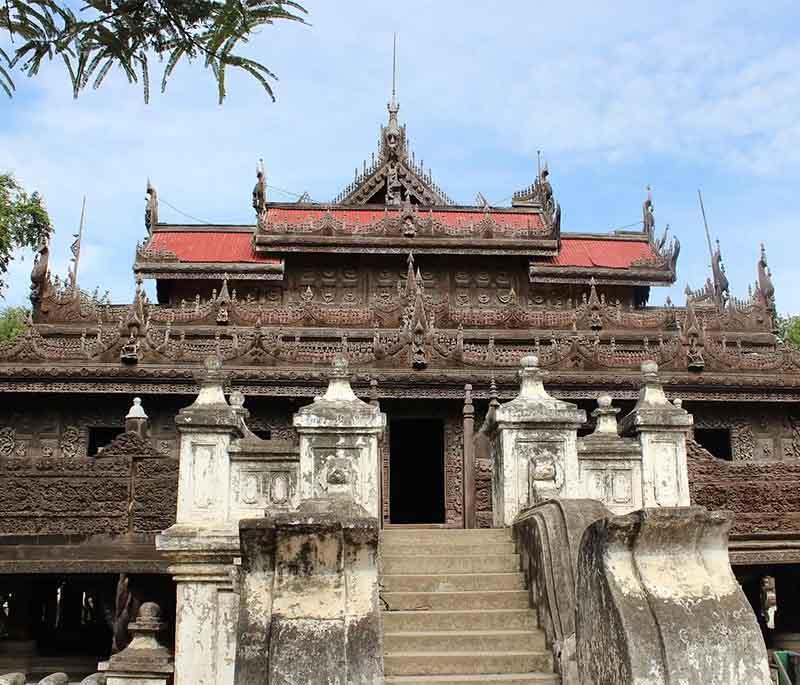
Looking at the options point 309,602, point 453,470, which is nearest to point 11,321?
point 453,470

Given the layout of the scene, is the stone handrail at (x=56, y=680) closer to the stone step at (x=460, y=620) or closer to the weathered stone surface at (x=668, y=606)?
the stone step at (x=460, y=620)

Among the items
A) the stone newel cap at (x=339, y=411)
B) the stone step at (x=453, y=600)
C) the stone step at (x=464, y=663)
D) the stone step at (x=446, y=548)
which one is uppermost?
the stone newel cap at (x=339, y=411)

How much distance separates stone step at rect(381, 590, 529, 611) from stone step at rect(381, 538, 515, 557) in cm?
72

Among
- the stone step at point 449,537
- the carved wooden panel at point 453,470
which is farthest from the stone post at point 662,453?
the carved wooden panel at point 453,470

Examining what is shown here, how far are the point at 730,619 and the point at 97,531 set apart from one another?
7914 millimetres

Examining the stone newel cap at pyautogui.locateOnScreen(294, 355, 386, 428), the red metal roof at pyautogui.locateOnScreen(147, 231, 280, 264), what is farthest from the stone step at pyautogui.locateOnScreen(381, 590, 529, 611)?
the red metal roof at pyautogui.locateOnScreen(147, 231, 280, 264)

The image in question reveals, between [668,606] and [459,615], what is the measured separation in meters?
2.84

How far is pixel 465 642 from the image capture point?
613 centimetres

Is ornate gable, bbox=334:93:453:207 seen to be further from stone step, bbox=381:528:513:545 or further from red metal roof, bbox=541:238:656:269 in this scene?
stone step, bbox=381:528:513:545

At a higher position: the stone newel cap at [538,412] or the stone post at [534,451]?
the stone newel cap at [538,412]

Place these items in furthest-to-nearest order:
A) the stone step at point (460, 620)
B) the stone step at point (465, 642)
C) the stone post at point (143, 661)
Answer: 1. the stone post at point (143, 661)
2. the stone step at point (460, 620)
3. the stone step at point (465, 642)

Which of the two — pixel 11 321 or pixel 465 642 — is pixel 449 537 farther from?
pixel 11 321

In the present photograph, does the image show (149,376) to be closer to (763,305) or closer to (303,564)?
(303,564)

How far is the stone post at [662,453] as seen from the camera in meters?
8.45
